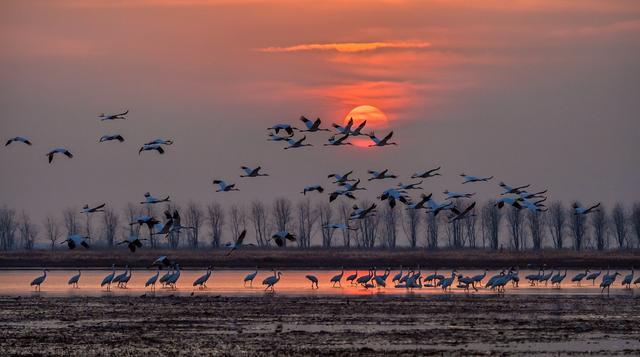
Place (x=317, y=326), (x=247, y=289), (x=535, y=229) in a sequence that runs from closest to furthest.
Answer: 1. (x=317, y=326)
2. (x=247, y=289)
3. (x=535, y=229)

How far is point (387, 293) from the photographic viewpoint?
169ft

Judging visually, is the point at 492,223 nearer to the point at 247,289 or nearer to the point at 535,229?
the point at 535,229

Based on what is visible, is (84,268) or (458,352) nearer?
(458,352)

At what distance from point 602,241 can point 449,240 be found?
72.4 ft

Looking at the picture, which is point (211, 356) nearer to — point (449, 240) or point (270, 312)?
point (270, 312)

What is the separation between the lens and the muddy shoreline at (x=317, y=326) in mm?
28250

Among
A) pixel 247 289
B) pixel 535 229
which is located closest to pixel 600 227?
pixel 535 229

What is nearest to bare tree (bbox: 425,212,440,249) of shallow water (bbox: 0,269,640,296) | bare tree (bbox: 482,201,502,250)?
bare tree (bbox: 482,201,502,250)

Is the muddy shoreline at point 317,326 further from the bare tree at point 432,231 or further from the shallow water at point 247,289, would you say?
the bare tree at point 432,231

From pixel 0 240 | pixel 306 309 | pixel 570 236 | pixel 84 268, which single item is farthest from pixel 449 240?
pixel 306 309

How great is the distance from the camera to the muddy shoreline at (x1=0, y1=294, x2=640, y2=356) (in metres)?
28.2

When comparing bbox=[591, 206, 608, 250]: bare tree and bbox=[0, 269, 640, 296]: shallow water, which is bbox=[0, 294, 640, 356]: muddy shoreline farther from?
bbox=[591, 206, 608, 250]: bare tree

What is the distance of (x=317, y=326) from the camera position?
3356 cm

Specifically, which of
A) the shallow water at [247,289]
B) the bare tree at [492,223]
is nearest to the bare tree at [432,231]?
the bare tree at [492,223]
